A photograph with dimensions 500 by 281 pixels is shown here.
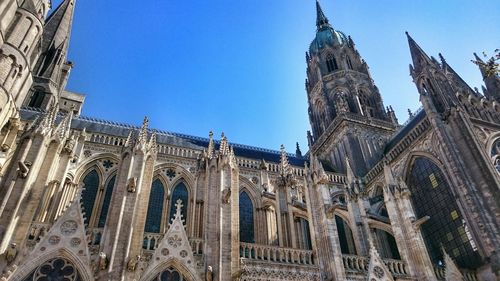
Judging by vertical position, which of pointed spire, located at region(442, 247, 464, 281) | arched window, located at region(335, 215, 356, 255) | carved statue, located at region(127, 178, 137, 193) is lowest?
pointed spire, located at region(442, 247, 464, 281)

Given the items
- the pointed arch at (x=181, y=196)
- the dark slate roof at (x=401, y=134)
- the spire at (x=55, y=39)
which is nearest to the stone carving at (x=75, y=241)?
the pointed arch at (x=181, y=196)

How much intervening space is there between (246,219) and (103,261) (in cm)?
1118

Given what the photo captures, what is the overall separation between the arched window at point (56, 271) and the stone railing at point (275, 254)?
605 cm

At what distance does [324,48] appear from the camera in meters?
41.3

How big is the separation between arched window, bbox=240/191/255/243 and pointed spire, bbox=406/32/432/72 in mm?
16475

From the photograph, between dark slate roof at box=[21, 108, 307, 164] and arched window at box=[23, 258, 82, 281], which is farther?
dark slate roof at box=[21, 108, 307, 164]

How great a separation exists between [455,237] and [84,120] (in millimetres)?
25646

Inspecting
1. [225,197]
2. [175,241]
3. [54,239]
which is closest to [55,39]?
[54,239]

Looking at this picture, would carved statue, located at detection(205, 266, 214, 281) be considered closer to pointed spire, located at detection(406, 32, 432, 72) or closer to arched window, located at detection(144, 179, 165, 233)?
arched window, located at detection(144, 179, 165, 233)

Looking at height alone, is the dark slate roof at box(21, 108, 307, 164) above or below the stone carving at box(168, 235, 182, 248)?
above

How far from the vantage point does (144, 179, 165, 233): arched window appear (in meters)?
20.4

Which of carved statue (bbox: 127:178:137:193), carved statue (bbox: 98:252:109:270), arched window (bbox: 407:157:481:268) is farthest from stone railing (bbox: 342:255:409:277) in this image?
carved statue (bbox: 98:252:109:270)

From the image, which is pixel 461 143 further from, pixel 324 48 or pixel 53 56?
pixel 53 56

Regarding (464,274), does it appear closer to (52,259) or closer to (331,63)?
(52,259)
